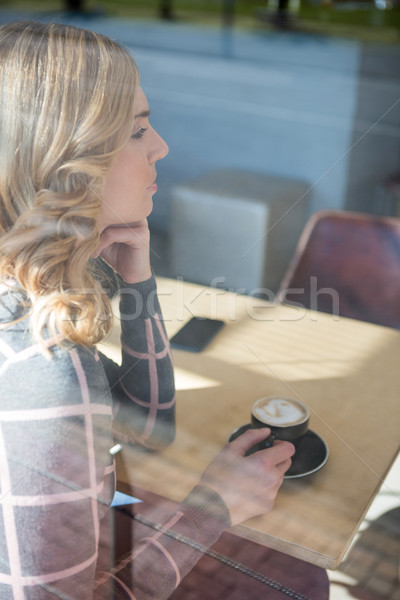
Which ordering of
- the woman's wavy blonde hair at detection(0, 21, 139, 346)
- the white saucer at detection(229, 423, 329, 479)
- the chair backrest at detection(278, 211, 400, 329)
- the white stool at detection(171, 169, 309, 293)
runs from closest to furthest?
the woman's wavy blonde hair at detection(0, 21, 139, 346), the white saucer at detection(229, 423, 329, 479), the white stool at detection(171, 169, 309, 293), the chair backrest at detection(278, 211, 400, 329)

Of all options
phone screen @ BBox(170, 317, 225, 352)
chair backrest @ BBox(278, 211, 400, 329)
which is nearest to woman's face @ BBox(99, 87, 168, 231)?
phone screen @ BBox(170, 317, 225, 352)

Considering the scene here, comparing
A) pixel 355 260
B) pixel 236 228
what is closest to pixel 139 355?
pixel 236 228

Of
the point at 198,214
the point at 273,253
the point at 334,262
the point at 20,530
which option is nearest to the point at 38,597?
the point at 20,530

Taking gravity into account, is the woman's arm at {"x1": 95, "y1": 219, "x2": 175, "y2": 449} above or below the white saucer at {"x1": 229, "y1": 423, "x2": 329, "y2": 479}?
above

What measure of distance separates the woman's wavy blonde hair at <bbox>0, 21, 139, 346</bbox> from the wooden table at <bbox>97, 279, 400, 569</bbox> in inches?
2.8

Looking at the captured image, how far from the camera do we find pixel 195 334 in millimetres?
557

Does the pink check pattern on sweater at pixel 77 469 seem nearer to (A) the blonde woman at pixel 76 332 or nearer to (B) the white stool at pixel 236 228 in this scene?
(A) the blonde woman at pixel 76 332

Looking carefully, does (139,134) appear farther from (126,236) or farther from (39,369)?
(39,369)

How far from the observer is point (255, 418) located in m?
0.52

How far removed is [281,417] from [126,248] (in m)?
0.19

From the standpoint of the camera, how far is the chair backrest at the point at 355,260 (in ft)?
3.52

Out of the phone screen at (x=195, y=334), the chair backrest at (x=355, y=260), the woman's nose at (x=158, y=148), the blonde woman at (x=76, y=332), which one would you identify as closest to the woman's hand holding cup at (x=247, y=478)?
the blonde woman at (x=76, y=332)

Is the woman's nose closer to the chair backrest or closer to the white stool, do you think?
the white stool

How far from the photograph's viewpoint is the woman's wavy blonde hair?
375mm
